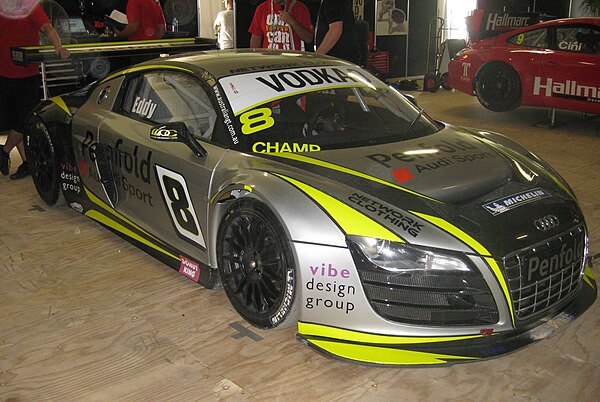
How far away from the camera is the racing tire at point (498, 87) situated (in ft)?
29.0

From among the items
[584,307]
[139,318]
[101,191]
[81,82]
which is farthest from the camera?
[81,82]

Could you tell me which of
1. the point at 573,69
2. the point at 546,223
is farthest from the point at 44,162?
the point at 573,69

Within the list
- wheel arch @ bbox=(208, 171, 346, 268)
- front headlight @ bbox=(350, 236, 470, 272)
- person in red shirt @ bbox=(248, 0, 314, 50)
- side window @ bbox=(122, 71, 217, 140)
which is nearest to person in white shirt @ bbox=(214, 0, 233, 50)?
person in red shirt @ bbox=(248, 0, 314, 50)

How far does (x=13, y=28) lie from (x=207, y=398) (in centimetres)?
451

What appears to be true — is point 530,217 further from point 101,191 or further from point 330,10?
point 330,10

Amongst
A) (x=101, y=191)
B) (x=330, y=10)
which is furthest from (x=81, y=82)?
(x=101, y=191)

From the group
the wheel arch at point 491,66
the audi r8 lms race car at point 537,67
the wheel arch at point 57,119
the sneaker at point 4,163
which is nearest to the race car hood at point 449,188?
the wheel arch at point 57,119

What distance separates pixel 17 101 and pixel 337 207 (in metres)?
4.26

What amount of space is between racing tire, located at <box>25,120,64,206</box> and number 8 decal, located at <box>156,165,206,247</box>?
5.22 feet

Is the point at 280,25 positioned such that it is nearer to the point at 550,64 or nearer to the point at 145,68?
the point at 145,68

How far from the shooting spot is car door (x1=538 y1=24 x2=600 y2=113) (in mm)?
7840

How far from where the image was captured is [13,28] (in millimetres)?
5926

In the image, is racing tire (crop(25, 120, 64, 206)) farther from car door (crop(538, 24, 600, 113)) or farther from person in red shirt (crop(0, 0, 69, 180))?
car door (crop(538, 24, 600, 113))

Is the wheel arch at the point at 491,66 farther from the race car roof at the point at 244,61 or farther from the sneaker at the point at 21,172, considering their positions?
the sneaker at the point at 21,172
